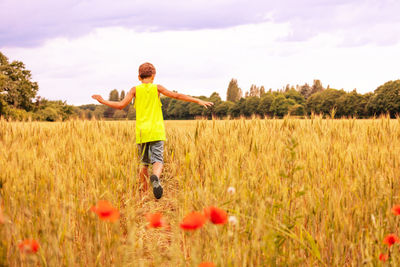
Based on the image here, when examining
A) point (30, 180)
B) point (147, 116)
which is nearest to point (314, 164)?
point (147, 116)

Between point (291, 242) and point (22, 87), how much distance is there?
4070 cm

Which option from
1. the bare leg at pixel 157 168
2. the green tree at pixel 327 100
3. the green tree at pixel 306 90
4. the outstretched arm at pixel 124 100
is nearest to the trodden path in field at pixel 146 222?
the bare leg at pixel 157 168

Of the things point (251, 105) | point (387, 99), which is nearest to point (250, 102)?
point (251, 105)

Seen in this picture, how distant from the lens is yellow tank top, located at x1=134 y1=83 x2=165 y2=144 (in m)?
3.63

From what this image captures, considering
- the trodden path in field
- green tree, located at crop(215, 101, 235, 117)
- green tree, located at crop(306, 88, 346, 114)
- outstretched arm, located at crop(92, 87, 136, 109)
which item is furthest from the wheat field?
green tree, located at crop(215, 101, 235, 117)

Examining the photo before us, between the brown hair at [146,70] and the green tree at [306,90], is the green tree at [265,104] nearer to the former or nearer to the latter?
the green tree at [306,90]

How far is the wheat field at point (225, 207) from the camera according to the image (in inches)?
59.2

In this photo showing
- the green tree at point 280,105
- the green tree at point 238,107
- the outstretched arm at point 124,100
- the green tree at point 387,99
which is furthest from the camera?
the green tree at point 238,107

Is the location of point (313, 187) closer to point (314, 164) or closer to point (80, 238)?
point (314, 164)

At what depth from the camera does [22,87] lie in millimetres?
35562

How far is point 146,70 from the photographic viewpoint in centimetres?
384

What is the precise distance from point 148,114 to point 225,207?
2068 mm

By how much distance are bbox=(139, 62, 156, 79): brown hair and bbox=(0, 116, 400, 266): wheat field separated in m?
0.96

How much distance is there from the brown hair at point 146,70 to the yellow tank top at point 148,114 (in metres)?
0.13
